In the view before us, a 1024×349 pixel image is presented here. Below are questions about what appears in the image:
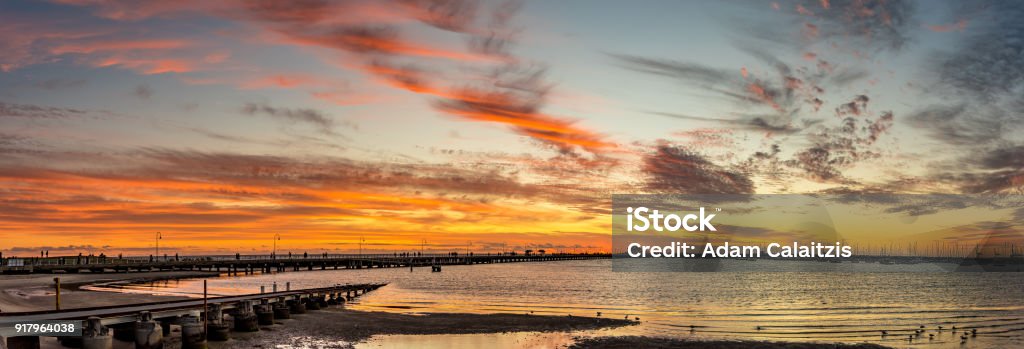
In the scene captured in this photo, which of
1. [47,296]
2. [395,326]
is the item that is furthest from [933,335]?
[47,296]

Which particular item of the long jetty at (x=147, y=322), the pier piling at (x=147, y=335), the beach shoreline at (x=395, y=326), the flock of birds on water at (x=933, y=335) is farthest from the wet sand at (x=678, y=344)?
the pier piling at (x=147, y=335)

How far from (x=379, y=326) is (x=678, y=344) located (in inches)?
742

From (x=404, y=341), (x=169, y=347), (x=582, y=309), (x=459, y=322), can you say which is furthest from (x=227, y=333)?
(x=582, y=309)

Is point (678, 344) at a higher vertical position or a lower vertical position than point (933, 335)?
higher

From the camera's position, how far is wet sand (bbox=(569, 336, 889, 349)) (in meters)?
39.8

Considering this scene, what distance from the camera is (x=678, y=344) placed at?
41281 mm

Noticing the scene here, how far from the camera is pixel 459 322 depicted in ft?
168

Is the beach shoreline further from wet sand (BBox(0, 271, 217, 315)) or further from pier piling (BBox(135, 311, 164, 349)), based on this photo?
pier piling (BBox(135, 311, 164, 349))

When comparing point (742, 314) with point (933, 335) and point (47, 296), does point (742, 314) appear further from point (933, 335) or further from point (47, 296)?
point (47, 296)

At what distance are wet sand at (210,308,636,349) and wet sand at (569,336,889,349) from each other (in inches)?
253

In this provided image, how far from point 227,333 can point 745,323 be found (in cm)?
3933

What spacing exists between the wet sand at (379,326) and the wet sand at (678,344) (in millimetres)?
6424

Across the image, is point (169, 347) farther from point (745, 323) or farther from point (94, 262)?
point (94, 262)

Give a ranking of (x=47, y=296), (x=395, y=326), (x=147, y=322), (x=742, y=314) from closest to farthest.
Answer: (x=147, y=322), (x=395, y=326), (x=47, y=296), (x=742, y=314)
